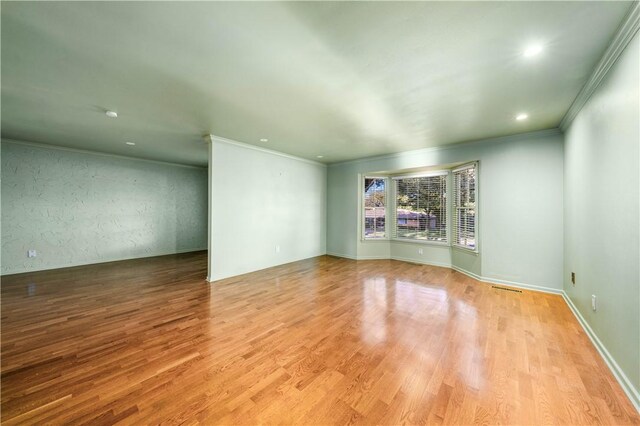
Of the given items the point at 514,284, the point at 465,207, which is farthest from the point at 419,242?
the point at 514,284

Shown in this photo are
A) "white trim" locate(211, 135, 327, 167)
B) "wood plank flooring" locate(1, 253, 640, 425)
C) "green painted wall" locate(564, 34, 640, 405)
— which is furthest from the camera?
"white trim" locate(211, 135, 327, 167)

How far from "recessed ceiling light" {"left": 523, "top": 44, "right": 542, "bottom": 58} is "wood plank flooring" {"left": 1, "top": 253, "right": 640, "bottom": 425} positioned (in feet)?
8.35

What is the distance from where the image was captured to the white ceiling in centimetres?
151

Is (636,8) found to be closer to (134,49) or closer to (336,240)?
(134,49)

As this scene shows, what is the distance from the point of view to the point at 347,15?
4.96ft

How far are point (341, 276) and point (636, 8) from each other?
4.21m

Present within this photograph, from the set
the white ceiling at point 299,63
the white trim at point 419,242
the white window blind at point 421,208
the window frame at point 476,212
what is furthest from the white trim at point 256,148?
the window frame at point 476,212

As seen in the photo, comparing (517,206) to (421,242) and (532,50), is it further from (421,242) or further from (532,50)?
(532,50)

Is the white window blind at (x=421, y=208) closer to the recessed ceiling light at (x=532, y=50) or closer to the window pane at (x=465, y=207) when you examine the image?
the window pane at (x=465, y=207)

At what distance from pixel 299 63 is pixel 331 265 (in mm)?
4193

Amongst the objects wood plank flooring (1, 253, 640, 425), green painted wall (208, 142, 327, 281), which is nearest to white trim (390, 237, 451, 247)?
wood plank flooring (1, 253, 640, 425)

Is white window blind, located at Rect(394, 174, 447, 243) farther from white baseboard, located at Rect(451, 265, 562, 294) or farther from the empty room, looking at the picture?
white baseboard, located at Rect(451, 265, 562, 294)

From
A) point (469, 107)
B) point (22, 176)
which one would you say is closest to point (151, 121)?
point (22, 176)

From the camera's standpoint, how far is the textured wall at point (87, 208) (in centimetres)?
463
